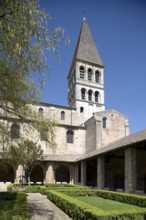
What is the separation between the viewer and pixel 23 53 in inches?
278

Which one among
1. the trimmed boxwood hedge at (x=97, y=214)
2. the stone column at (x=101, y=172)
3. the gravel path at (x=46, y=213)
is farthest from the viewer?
the stone column at (x=101, y=172)

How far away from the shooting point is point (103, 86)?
148 ft

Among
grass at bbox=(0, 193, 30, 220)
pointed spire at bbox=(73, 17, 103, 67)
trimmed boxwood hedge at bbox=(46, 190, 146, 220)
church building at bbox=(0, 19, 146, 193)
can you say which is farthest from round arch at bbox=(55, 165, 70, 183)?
trimmed boxwood hedge at bbox=(46, 190, 146, 220)

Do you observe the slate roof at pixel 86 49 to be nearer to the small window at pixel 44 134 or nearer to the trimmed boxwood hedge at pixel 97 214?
the small window at pixel 44 134

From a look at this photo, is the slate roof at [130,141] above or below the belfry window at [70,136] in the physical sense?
below

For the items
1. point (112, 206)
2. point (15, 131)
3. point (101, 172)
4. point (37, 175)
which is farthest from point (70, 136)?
point (15, 131)

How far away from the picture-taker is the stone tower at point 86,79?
4153 cm

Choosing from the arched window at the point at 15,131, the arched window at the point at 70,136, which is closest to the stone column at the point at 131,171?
the arched window at the point at 15,131

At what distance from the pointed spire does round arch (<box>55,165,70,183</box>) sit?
847 inches

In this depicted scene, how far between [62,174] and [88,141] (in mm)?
5977

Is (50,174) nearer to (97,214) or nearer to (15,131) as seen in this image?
(15,131)

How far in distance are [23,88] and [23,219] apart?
4.47 m

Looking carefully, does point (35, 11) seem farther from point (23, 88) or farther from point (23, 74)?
point (23, 88)

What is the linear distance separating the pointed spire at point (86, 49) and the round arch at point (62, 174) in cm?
2150
